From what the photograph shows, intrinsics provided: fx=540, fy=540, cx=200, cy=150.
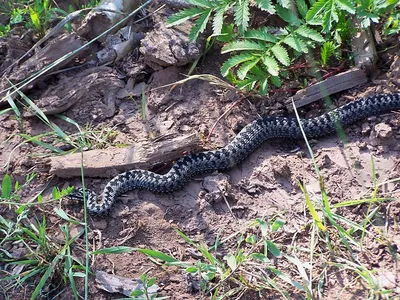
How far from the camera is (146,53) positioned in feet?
21.9

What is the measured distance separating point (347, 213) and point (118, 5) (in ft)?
13.2

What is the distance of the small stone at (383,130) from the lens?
A: 19.0 ft

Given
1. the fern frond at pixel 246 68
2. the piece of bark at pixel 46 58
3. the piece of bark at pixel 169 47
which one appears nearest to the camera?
the fern frond at pixel 246 68

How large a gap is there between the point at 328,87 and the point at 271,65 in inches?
41.3

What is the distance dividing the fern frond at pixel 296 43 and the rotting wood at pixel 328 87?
2.17 feet

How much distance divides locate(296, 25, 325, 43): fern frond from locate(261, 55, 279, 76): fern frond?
1.48ft

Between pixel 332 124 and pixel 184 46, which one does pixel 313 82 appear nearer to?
pixel 332 124

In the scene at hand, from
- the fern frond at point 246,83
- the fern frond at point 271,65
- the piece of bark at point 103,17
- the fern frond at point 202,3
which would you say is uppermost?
the piece of bark at point 103,17

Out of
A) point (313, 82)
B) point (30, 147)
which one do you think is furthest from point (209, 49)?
point (30, 147)

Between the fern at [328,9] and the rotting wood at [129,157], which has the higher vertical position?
the fern at [328,9]

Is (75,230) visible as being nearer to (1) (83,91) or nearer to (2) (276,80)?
(1) (83,91)

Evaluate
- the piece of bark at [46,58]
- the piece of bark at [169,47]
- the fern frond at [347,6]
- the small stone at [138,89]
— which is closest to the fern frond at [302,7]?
the fern frond at [347,6]

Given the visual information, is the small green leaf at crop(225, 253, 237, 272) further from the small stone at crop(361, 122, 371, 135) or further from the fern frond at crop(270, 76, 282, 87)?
the small stone at crop(361, 122, 371, 135)

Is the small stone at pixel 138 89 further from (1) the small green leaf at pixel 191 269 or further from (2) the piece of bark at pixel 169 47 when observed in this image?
(1) the small green leaf at pixel 191 269
